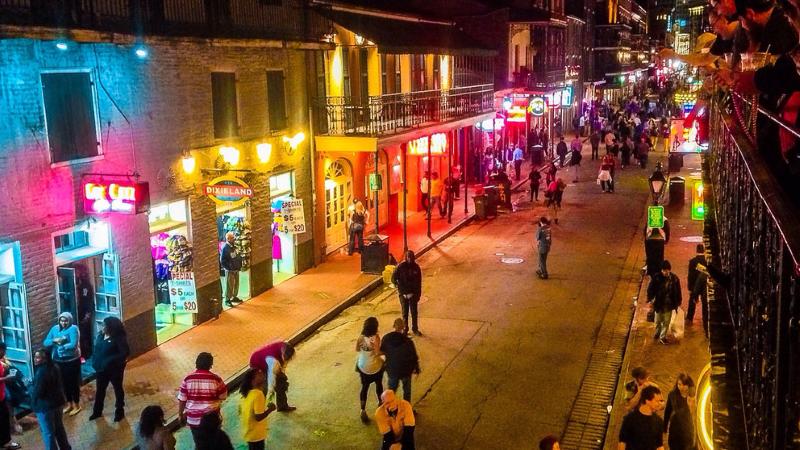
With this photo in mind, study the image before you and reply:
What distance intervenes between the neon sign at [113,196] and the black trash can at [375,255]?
7855mm

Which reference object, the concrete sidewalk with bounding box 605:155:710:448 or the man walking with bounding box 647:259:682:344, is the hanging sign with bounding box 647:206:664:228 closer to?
the concrete sidewalk with bounding box 605:155:710:448

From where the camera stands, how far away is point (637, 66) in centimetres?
9600

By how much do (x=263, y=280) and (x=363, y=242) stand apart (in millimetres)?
3126

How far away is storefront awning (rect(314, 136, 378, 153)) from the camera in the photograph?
20.1m

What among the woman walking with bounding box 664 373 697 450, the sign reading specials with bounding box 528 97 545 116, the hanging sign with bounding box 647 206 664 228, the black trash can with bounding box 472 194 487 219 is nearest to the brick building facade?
the hanging sign with bounding box 647 206 664 228

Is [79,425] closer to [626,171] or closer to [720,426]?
[720,426]

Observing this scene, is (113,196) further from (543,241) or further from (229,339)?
(543,241)

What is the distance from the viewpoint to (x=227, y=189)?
50.8 feet

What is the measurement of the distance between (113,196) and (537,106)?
28177mm

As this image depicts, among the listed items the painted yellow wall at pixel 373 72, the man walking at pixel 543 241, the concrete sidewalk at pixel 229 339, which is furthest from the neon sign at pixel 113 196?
the painted yellow wall at pixel 373 72

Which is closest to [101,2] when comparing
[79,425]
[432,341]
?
[79,425]

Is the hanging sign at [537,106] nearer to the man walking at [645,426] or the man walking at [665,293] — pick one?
the man walking at [665,293]

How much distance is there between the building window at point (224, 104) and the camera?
16.5 meters

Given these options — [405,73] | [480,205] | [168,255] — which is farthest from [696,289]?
[405,73]
